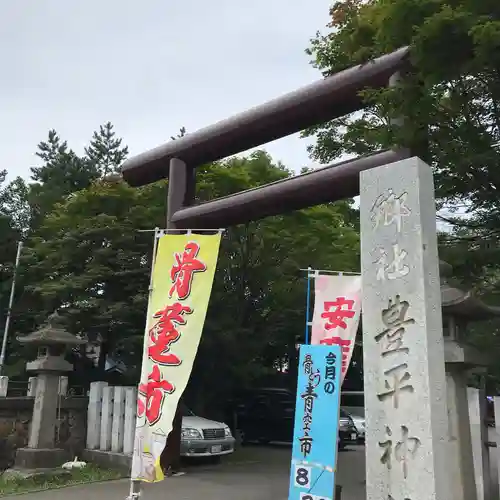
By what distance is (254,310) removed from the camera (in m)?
15.4

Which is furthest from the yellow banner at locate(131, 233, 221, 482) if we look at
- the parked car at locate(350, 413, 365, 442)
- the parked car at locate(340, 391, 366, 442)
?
the parked car at locate(350, 413, 365, 442)

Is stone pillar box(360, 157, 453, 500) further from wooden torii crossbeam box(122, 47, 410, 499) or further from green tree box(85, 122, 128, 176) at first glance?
green tree box(85, 122, 128, 176)

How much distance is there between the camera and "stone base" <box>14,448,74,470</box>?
988 cm

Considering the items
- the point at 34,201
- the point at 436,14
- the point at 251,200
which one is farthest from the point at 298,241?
the point at 34,201

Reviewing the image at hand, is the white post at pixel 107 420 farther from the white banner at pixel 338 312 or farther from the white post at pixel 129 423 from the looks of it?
the white banner at pixel 338 312

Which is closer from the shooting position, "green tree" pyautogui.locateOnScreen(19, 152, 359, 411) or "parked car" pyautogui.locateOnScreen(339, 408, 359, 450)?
"green tree" pyautogui.locateOnScreen(19, 152, 359, 411)

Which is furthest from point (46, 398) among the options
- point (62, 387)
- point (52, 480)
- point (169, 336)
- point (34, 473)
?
point (169, 336)

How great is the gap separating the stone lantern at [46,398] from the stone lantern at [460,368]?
22.1 ft

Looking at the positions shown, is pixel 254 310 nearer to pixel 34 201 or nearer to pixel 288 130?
pixel 288 130

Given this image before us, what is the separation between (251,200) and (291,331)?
28.0ft

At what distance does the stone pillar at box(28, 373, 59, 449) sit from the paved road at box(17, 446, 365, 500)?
1.51 meters

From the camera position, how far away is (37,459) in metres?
9.90

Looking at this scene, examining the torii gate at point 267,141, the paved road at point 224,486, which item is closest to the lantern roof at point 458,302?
the torii gate at point 267,141

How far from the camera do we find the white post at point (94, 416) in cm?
1094
